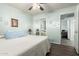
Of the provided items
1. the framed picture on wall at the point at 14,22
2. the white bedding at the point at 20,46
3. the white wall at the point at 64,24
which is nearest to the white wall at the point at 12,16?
the framed picture on wall at the point at 14,22

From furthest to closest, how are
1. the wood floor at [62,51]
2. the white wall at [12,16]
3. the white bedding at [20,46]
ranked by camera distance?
the wood floor at [62,51]
the white wall at [12,16]
the white bedding at [20,46]

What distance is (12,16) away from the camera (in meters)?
1.43

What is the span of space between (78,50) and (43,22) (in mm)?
761

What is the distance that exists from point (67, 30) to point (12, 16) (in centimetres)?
89

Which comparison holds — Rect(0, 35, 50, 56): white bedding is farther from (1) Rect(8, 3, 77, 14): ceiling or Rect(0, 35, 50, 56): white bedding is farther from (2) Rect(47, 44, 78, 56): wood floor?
(1) Rect(8, 3, 77, 14): ceiling

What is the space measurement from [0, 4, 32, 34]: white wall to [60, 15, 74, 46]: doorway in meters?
0.54

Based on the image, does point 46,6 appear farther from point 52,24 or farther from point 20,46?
point 20,46

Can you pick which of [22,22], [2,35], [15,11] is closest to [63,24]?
[22,22]

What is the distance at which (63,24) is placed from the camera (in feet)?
4.87

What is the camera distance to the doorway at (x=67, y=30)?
145 centimetres

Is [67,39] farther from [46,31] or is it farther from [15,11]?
[15,11]

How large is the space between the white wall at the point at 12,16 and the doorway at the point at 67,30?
0.54 m

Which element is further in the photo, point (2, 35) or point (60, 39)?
point (60, 39)

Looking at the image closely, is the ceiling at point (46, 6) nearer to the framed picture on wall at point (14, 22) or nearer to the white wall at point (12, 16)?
the white wall at point (12, 16)
